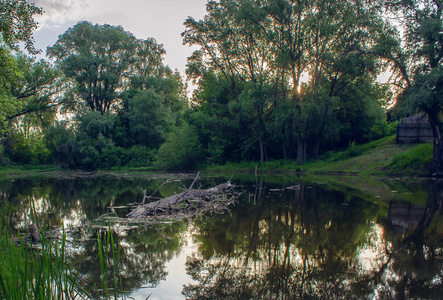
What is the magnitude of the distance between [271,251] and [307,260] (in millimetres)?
736

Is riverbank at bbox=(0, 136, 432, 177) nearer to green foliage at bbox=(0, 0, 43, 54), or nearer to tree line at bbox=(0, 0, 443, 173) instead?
tree line at bbox=(0, 0, 443, 173)

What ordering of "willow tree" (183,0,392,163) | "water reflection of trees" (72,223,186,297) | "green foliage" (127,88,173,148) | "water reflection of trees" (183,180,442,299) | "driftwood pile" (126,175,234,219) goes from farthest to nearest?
1. "green foliage" (127,88,173,148)
2. "willow tree" (183,0,392,163)
3. "driftwood pile" (126,175,234,219)
4. "water reflection of trees" (72,223,186,297)
5. "water reflection of trees" (183,180,442,299)

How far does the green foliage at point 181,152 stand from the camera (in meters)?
35.8

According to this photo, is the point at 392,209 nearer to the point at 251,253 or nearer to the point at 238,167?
the point at 251,253

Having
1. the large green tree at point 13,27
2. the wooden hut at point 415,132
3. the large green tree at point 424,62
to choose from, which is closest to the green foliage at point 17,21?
the large green tree at point 13,27

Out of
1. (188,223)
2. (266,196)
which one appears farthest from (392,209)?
(188,223)

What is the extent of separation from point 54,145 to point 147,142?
1039cm

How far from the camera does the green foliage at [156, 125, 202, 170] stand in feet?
117

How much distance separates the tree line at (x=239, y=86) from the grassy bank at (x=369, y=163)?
4.40 feet

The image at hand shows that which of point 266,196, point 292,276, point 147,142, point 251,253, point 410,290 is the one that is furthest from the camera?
point 147,142

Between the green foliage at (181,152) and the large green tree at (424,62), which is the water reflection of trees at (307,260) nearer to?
the large green tree at (424,62)

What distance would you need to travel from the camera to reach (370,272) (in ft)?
17.5

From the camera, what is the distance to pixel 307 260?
583 centimetres

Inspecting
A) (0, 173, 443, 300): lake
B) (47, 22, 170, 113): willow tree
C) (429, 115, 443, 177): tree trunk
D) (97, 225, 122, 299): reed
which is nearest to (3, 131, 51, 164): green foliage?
(47, 22, 170, 113): willow tree
